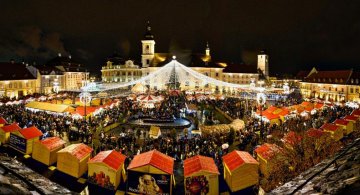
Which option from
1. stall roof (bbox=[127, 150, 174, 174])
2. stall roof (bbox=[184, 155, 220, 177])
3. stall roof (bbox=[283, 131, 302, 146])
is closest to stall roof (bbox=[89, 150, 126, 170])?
stall roof (bbox=[127, 150, 174, 174])

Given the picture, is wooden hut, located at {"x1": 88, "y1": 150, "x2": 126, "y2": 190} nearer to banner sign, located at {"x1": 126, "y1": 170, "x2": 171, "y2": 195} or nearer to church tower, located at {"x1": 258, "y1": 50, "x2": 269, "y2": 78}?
banner sign, located at {"x1": 126, "y1": 170, "x2": 171, "y2": 195}

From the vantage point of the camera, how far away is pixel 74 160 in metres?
13.9

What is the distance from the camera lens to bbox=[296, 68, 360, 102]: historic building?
53000mm

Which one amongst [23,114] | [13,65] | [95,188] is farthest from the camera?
[13,65]

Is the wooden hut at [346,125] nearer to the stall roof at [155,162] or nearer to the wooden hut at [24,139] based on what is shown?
the stall roof at [155,162]

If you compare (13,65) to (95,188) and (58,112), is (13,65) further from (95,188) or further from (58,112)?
(95,188)

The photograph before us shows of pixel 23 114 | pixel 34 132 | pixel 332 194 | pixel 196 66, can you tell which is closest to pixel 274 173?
pixel 332 194

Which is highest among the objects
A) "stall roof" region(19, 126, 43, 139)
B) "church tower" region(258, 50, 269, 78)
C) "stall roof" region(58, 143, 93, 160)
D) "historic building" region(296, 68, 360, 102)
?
"church tower" region(258, 50, 269, 78)

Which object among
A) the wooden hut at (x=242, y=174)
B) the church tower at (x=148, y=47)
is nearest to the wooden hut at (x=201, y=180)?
the wooden hut at (x=242, y=174)

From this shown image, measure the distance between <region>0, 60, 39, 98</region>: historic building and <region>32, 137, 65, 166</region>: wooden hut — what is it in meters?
40.6

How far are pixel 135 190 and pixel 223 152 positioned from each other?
7973 millimetres

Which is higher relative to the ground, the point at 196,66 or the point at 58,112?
the point at 196,66

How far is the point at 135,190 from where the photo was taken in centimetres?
1202

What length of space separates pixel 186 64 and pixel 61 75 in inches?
1375
